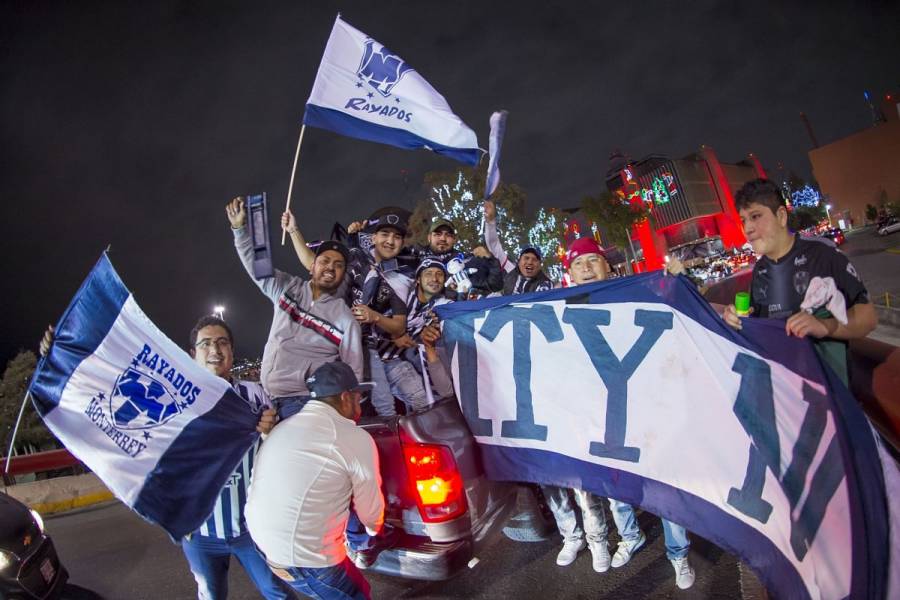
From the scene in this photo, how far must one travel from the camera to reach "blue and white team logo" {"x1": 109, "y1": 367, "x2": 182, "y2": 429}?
9.23 ft

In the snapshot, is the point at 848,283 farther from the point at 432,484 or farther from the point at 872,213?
the point at 872,213

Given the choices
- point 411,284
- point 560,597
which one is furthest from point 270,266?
point 560,597

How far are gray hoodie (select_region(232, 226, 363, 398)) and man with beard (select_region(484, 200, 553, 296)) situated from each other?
2.49 meters

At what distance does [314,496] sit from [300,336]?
59.9 inches

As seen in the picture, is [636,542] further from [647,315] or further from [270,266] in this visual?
[270,266]

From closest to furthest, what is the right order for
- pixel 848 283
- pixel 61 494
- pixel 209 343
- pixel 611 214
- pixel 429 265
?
pixel 848 283
pixel 209 343
pixel 429 265
pixel 61 494
pixel 611 214

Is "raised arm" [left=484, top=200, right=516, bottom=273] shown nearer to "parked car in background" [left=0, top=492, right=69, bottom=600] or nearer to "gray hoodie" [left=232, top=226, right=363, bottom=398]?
"gray hoodie" [left=232, top=226, right=363, bottom=398]

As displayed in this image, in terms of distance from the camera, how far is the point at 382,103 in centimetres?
514

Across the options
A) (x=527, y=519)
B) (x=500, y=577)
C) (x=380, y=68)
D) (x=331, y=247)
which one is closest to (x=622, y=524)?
(x=527, y=519)

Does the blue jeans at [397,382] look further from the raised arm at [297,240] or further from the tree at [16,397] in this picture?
the tree at [16,397]

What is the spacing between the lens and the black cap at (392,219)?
525 cm

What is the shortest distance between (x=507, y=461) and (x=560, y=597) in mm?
936

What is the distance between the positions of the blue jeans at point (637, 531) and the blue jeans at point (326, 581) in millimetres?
1660

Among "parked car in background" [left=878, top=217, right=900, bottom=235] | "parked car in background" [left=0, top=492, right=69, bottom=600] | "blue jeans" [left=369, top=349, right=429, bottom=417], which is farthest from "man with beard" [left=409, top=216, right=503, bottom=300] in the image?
"parked car in background" [left=878, top=217, right=900, bottom=235]
